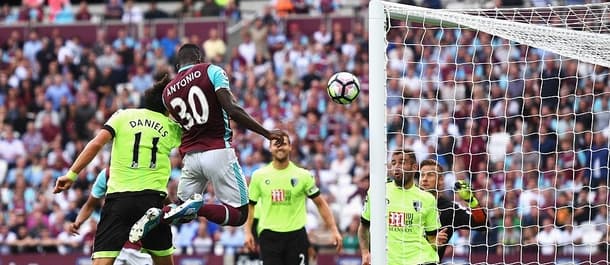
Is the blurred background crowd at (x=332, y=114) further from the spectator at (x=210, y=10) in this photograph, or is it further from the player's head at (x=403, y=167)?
the player's head at (x=403, y=167)

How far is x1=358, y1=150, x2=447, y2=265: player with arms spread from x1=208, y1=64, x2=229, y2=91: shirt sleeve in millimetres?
1909

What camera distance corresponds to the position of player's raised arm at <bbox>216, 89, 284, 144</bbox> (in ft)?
34.2

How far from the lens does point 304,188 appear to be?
14.0 metres

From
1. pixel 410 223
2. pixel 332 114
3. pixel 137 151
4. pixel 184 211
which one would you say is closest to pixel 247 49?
pixel 332 114

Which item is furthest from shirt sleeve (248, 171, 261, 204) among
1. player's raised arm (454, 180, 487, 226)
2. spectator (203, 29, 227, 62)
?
spectator (203, 29, 227, 62)

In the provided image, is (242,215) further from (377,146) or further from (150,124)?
(377,146)

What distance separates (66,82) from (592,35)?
16352 mm

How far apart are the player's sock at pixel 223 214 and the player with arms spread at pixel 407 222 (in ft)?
4.02

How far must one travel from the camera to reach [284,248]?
13.9 metres

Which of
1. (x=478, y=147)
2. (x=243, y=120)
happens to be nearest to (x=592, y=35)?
(x=243, y=120)

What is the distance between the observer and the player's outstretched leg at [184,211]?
10.6 metres

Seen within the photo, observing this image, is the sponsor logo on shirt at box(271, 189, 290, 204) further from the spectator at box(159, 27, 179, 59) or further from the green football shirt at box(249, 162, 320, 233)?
the spectator at box(159, 27, 179, 59)

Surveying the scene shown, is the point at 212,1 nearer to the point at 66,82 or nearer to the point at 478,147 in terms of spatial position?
the point at 66,82

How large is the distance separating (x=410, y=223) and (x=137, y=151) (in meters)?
2.73
